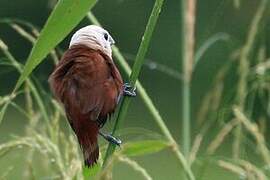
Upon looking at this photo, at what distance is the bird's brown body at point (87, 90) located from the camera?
3.53 ft

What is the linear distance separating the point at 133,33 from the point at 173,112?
2.60 ft

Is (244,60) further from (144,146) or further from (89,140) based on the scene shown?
(89,140)

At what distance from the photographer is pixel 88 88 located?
107cm

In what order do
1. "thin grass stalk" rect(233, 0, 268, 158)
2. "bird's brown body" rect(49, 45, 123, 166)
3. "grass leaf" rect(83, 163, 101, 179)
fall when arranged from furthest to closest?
"thin grass stalk" rect(233, 0, 268, 158)
"grass leaf" rect(83, 163, 101, 179)
"bird's brown body" rect(49, 45, 123, 166)

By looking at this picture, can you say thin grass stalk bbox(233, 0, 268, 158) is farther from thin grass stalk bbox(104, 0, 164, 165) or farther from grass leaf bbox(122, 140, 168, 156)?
thin grass stalk bbox(104, 0, 164, 165)

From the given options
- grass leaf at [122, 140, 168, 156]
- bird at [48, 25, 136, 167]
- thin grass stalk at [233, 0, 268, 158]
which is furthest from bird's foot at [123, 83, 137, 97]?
thin grass stalk at [233, 0, 268, 158]

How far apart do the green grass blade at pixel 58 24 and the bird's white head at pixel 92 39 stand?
0.06 ft

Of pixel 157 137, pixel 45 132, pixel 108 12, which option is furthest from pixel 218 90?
pixel 108 12

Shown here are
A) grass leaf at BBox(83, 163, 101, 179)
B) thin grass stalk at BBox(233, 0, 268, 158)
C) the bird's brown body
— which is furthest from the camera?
thin grass stalk at BBox(233, 0, 268, 158)

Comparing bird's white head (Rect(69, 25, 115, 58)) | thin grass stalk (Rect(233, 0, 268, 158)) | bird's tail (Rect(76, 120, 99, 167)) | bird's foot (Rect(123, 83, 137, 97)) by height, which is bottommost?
thin grass stalk (Rect(233, 0, 268, 158))

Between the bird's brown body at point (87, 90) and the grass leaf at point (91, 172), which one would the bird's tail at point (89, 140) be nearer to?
the bird's brown body at point (87, 90)

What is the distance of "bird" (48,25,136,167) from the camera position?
1077 mm

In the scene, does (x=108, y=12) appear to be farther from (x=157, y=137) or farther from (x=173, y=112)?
(x=157, y=137)

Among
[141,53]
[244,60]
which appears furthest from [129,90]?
[244,60]
